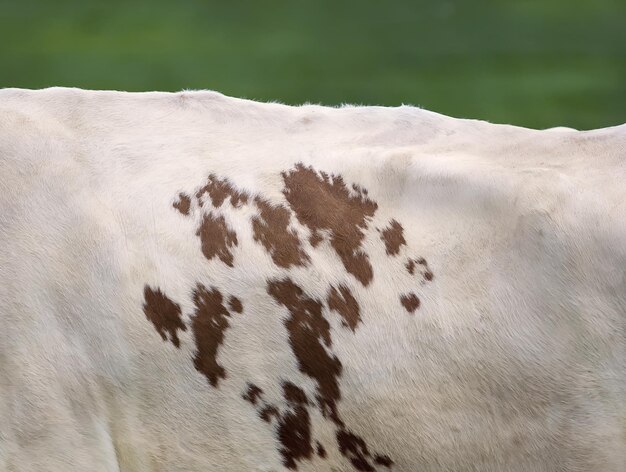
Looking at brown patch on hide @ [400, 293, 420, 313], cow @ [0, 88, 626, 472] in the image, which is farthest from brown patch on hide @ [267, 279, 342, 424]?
brown patch on hide @ [400, 293, 420, 313]

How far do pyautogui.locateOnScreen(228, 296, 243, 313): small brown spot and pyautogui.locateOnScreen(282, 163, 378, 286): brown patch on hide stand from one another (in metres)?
0.18

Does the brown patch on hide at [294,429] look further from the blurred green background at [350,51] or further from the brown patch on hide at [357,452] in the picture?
the blurred green background at [350,51]

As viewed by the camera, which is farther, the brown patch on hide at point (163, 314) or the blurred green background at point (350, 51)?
the blurred green background at point (350, 51)

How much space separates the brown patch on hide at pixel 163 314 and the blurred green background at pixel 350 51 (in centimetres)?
363

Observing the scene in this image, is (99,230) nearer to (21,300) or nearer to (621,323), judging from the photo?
(21,300)

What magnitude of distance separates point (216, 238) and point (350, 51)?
14.7ft

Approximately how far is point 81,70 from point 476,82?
2.12 m

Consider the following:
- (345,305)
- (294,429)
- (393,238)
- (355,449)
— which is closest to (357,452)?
(355,449)

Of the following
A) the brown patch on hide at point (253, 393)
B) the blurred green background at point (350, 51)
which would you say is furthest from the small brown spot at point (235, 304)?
the blurred green background at point (350, 51)

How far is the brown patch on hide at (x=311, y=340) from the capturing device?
1.98 meters

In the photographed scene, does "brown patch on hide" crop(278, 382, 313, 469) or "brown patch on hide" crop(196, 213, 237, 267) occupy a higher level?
"brown patch on hide" crop(196, 213, 237, 267)

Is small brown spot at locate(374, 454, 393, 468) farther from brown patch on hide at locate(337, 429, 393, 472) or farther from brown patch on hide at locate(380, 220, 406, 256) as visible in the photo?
brown patch on hide at locate(380, 220, 406, 256)

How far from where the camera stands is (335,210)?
2057 millimetres

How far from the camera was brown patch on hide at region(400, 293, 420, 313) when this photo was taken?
1983 millimetres
